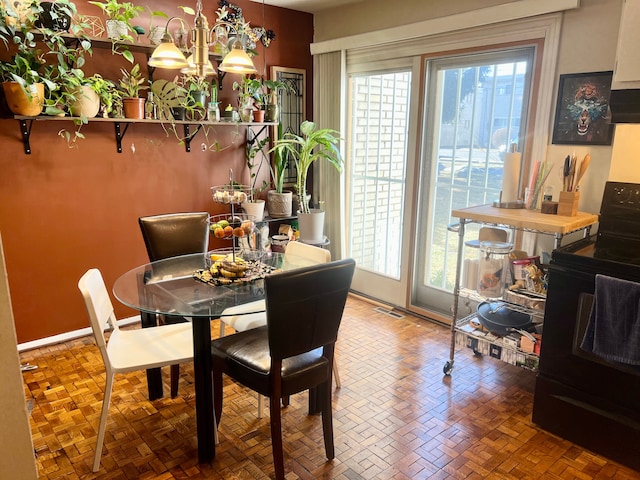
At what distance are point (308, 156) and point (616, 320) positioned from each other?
247cm

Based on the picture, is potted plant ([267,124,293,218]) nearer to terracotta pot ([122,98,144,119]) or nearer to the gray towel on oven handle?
terracotta pot ([122,98,144,119])

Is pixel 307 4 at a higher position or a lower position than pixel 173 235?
higher

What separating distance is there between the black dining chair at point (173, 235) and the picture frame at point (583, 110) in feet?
7.13

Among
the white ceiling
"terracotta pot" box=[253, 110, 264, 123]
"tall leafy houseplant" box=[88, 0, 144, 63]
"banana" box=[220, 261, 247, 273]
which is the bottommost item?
"banana" box=[220, 261, 247, 273]

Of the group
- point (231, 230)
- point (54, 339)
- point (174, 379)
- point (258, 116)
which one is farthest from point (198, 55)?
point (54, 339)

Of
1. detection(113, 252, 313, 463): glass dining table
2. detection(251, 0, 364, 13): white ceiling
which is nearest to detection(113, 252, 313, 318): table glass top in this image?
detection(113, 252, 313, 463): glass dining table

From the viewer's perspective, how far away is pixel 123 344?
2.22m

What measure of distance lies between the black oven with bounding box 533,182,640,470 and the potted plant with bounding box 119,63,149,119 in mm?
2600

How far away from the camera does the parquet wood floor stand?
2.03 m

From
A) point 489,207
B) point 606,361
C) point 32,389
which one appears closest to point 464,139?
point 489,207

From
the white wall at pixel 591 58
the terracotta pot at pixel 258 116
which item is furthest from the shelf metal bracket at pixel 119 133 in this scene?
the white wall at pixel 591 58

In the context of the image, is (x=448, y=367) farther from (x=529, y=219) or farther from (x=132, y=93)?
(x=132, y=93)

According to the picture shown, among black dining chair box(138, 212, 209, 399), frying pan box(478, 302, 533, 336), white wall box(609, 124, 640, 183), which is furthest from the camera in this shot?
black dining chair box(138, 212, 209, 399)

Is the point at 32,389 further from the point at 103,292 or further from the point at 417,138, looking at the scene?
the point at 417,138
